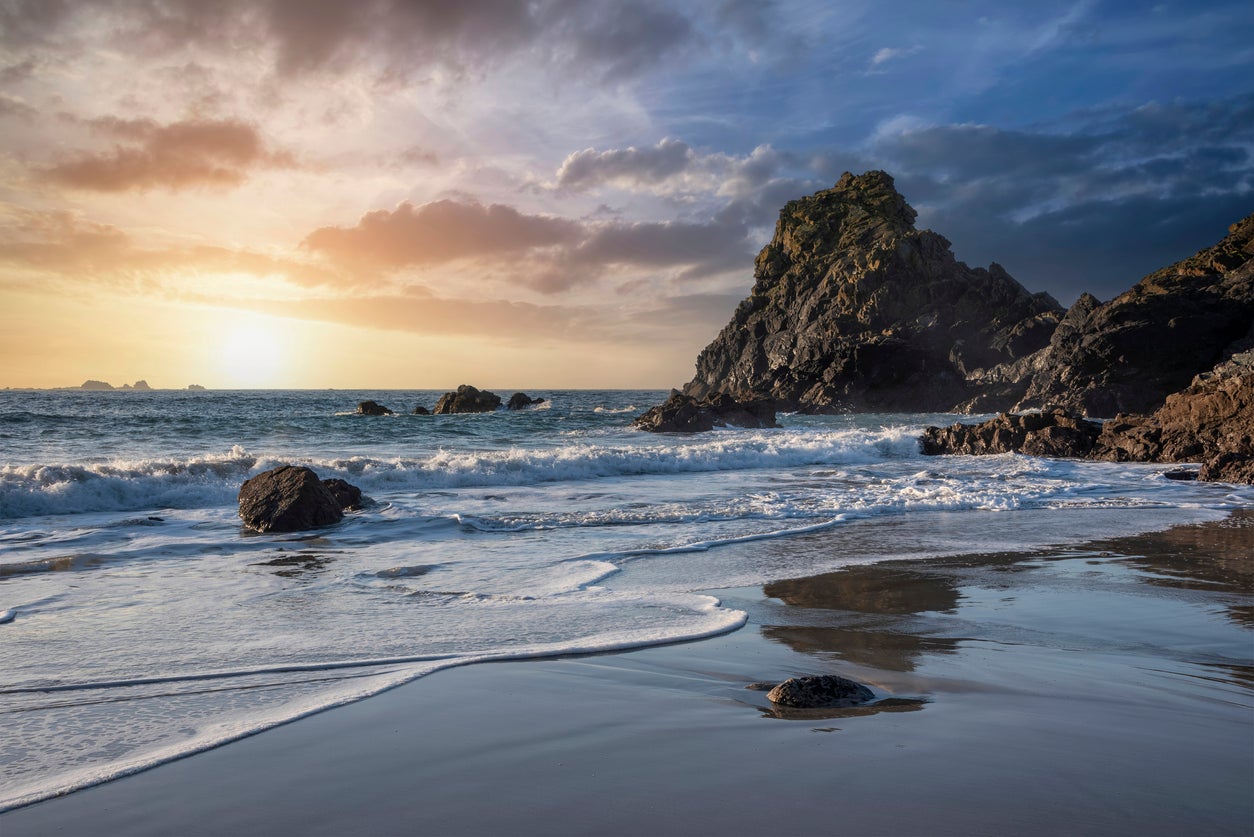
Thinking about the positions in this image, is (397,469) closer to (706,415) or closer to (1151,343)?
(706,415)

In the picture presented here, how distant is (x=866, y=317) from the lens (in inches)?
3086

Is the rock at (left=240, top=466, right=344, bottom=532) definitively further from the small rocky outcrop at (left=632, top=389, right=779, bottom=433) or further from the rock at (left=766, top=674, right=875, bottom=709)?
the small rocky outcrop at (left=632, top=389, right=779, bottom=433)

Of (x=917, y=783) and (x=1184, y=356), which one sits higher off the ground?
(x=1184, y=356)

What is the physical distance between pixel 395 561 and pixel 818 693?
588 cm

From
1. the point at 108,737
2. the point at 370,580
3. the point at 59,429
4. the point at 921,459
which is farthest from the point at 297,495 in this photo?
the point at 59,429

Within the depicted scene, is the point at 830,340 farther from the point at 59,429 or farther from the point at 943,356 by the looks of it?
the point at 59,429

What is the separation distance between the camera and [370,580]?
7.38 m

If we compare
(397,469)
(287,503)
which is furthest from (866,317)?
(287,503)

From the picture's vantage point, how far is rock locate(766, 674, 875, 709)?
3.61 m

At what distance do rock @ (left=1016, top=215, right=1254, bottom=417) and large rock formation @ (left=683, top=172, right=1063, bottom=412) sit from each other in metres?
14.0

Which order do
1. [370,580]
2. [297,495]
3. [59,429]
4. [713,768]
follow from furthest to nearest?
[59,429] → [297,495] → [370,580] → [713,768]

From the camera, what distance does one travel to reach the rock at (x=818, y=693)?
11.8ft

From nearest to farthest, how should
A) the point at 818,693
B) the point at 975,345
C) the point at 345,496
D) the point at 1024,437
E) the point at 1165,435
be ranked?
the point at 818,693 < the point at 345,496 < the point at 1165,435 < the point at 1024,437 < the point at 975,345

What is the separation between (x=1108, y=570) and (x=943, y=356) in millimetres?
67040
